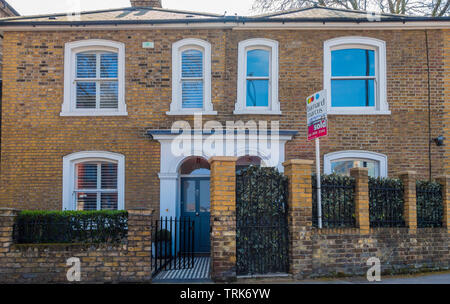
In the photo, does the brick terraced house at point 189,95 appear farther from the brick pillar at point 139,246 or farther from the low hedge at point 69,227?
the brick pillar at point 139,246

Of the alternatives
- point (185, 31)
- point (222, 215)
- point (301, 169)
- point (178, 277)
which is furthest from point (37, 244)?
point (185, 31)

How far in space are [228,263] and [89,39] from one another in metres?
7.11

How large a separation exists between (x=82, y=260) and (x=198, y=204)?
15.2ft

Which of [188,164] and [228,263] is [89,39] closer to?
[188,164]

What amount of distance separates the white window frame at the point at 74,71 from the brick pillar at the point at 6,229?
4001 millimetres

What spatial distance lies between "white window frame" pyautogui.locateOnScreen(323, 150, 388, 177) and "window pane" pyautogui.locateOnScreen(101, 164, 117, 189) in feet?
17.5

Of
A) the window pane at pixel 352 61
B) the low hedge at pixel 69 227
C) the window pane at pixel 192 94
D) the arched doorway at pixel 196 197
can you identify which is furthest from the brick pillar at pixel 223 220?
the window pane at pixel 352 61

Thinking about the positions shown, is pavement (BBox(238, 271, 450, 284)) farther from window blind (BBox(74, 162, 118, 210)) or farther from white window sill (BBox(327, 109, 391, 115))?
window blind (BBox(74, 162, 118, 210))

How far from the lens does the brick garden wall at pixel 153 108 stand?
1074 centimetres

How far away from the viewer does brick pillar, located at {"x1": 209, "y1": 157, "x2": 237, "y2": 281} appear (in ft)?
24.0

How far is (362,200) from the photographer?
7.86m

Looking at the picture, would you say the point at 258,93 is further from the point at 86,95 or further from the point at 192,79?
the point at 86,95

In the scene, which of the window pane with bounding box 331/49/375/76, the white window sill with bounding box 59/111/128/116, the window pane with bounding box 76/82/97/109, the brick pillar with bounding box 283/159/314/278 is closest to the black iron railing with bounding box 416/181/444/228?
the brick pillar with bounding box 283/159/314/278

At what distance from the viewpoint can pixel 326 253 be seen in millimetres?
7559
